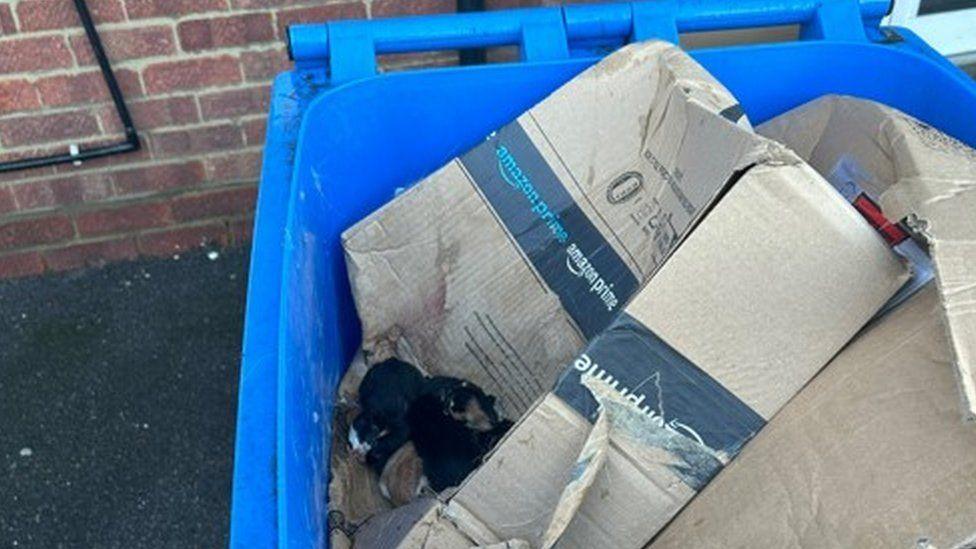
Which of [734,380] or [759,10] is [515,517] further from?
[759,10]

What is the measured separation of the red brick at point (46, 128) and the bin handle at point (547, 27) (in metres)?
0.84

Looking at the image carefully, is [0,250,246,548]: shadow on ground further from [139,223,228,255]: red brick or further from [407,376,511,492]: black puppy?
[407,376,511,492]: black puppy

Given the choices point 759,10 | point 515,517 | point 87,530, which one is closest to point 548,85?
point 759,10

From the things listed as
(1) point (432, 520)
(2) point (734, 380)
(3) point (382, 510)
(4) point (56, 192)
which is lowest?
(4) point (56, 192)

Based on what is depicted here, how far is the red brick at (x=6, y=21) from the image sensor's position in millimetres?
1842

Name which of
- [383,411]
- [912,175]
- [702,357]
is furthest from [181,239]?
[912,175]

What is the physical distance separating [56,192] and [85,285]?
0.72ft

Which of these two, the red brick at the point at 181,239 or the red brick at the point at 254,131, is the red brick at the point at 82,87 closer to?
the red brick at the point at 254,131

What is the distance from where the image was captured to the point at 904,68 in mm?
1375

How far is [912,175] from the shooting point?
108 centimetres

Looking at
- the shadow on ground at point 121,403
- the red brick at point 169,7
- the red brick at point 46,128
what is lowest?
the shadow on ground at point 121,403

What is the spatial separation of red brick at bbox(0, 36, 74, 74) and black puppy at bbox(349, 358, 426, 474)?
1.06 metres

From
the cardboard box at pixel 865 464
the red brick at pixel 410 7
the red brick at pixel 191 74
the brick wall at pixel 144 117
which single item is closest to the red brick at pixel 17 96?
the brick wall at pixel 144 117

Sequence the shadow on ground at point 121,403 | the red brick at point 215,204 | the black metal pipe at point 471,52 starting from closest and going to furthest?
1. the shadow on ground at point 121,403
2. the black metal pipe at point 471,52
3. the red brick at point 215,204
